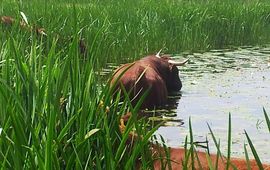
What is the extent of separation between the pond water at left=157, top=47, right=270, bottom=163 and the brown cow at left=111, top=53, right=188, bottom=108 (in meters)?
0.24

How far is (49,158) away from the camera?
2.36 meters

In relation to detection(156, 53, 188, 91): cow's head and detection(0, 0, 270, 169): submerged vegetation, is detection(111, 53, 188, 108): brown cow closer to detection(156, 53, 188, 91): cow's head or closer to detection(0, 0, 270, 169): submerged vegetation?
detection(156, 53, 188, 91): cow's head

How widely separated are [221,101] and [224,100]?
0.31ft

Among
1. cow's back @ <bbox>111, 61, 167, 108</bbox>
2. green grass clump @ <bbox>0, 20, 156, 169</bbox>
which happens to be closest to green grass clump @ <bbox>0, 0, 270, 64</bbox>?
cow's back @ <bbox>111, 61, 167, 108</bbox>

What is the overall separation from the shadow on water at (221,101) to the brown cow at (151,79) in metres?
0.17

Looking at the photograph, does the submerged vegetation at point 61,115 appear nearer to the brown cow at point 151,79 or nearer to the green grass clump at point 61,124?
the green grass clump at point 61,124

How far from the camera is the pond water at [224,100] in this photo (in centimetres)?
614

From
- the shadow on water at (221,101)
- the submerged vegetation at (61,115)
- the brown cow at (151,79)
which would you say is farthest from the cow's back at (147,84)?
the submerged vegetation at (61,115)

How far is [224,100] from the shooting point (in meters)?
8.03

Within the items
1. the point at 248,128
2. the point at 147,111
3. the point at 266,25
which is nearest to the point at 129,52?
the point at 147,111

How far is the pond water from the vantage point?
20.1ft

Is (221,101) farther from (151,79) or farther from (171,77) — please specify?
(151,79)

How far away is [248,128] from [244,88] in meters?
2.52

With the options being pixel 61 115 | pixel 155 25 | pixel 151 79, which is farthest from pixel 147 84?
pixel 155 25
